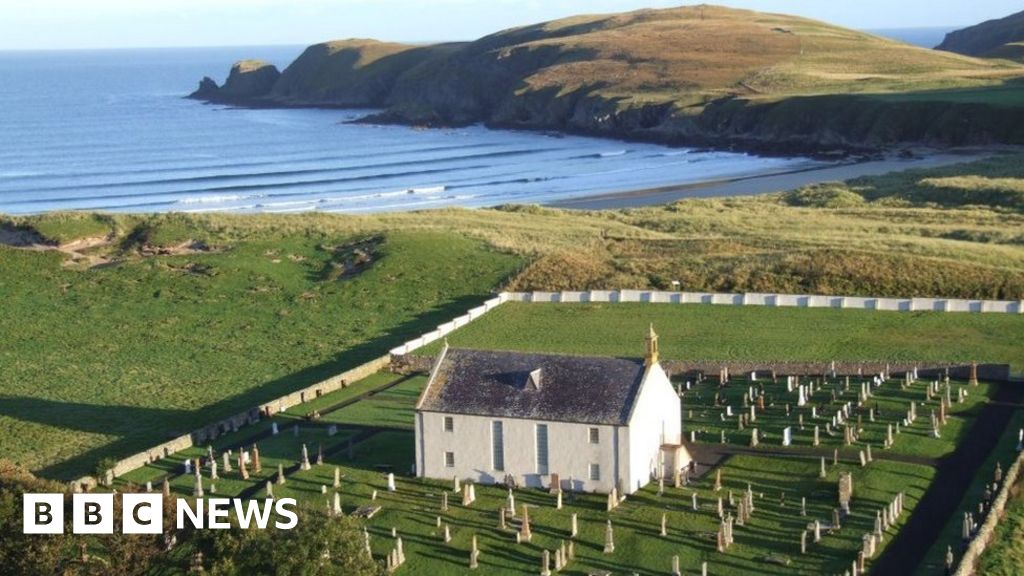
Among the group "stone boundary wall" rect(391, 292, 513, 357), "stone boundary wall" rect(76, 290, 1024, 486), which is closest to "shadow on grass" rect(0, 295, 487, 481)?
"stone boundary wall" rect(391, 292, 513, 357)

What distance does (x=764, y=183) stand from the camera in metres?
139

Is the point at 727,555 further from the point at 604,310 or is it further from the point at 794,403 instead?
the point at 604,310

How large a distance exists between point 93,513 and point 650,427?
17.3m

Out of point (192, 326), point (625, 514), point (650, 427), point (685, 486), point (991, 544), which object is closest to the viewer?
point (991, 544)

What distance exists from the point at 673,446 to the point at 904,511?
7365 millimetres

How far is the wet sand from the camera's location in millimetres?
128250

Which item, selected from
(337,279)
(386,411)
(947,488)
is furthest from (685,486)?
(337,279)

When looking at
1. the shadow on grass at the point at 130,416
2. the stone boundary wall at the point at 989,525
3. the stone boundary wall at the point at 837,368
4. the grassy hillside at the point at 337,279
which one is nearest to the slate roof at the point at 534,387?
the stone boundary wall at the point at 989,525

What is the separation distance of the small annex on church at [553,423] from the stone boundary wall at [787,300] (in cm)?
2632

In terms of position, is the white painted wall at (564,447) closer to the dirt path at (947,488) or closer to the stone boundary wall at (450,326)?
the dirt path at (947,488)

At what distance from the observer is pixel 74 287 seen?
82.9 m

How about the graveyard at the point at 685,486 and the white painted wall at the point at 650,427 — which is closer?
the graveyard at the point at 685,486

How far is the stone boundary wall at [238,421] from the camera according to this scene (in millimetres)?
48344

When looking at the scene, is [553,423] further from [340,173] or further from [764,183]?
[340,173]
